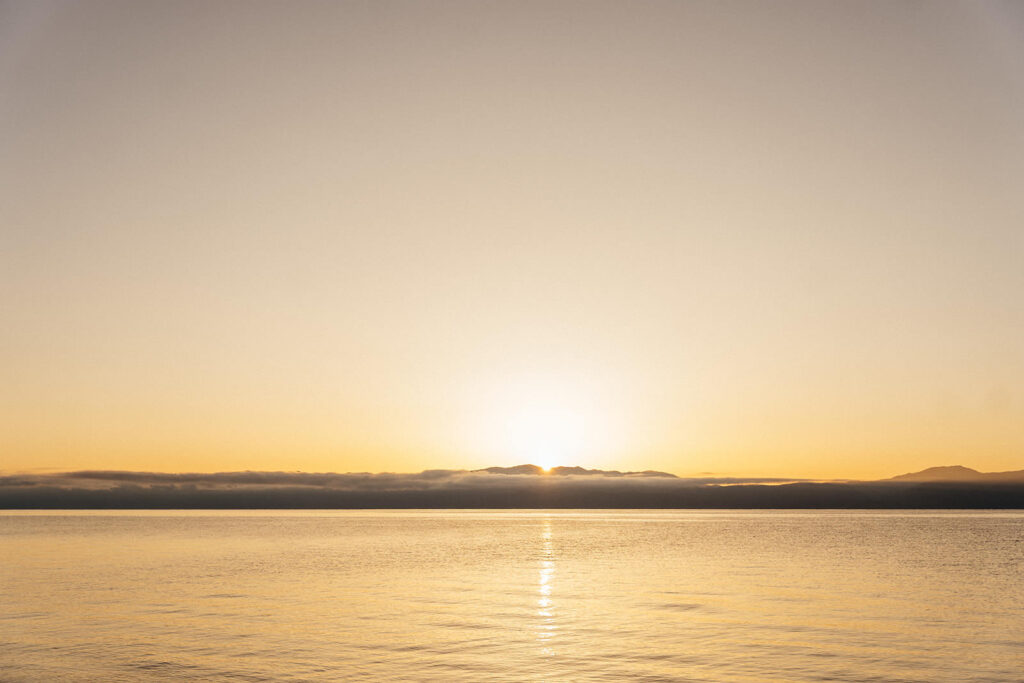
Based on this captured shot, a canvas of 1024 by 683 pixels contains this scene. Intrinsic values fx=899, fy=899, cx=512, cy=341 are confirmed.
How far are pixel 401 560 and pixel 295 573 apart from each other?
66.0 feet

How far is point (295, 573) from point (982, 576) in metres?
57.1

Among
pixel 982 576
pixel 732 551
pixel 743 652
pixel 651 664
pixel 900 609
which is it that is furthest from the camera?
pixel 732 551

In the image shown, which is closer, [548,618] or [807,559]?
[548,618]

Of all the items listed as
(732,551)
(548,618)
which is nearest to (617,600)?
(548,618)

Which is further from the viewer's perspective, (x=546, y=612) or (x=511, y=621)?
(x=546, y=612)

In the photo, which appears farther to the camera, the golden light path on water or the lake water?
the golden light path on water

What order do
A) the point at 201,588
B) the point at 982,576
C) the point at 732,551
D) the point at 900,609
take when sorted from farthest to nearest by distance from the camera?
1. the point at 732,551
2. the point at 982,576
3. the point at 201,588
4. the point at 900,609

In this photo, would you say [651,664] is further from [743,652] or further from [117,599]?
[117,599]

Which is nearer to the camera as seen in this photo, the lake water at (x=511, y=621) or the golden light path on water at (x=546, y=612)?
the lake water at (x=511, y=621)

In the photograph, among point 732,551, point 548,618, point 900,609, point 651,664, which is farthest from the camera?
point 732,551

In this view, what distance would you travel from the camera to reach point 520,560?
93.4 metres

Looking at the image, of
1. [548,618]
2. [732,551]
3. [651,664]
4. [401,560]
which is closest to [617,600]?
[548,618]

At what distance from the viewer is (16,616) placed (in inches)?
1797

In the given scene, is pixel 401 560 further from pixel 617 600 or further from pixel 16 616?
pixel 16 616
